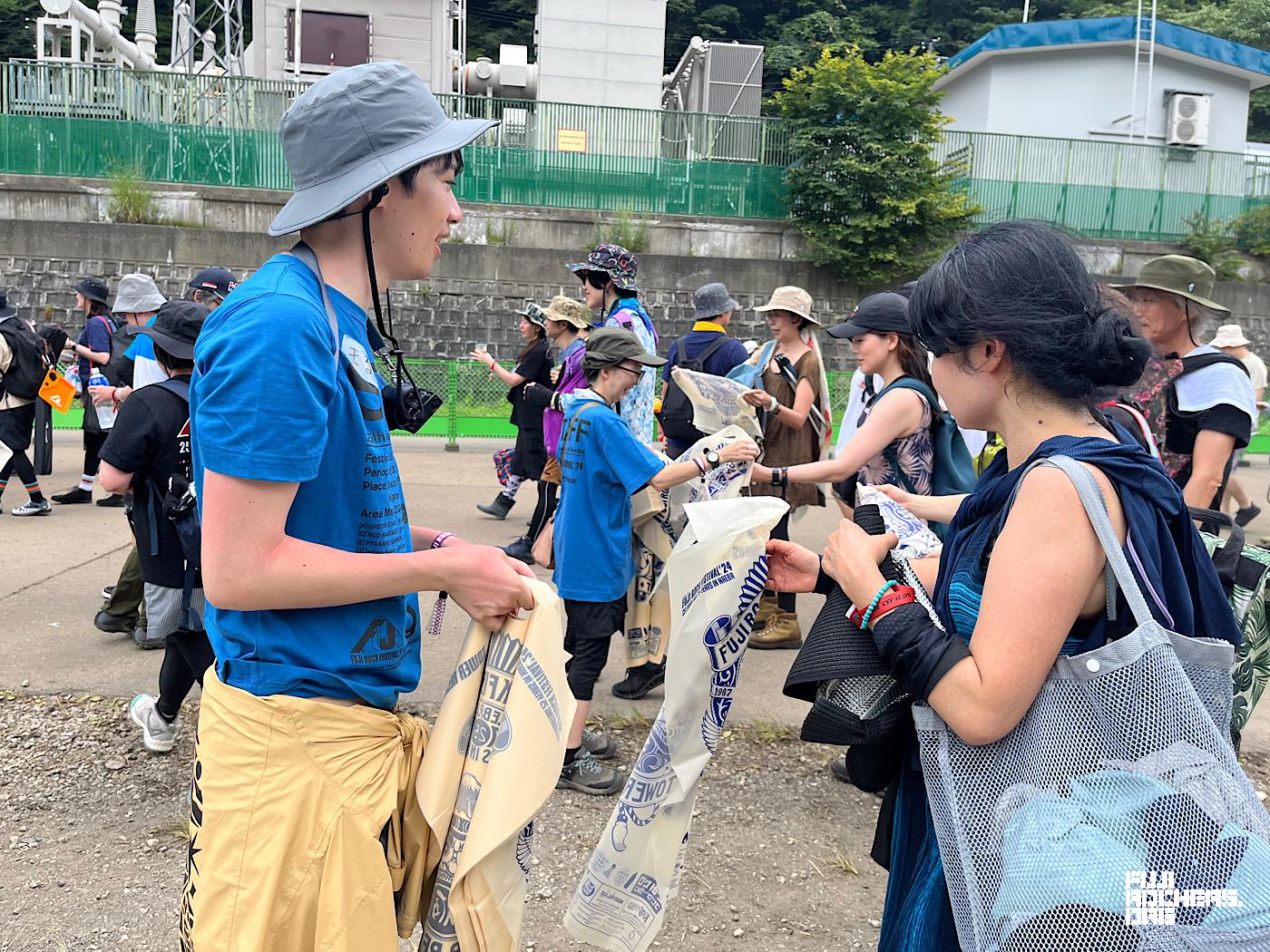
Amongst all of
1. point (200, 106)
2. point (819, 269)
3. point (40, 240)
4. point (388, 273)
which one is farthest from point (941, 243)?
point (388, 273)

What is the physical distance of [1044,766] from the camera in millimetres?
1553

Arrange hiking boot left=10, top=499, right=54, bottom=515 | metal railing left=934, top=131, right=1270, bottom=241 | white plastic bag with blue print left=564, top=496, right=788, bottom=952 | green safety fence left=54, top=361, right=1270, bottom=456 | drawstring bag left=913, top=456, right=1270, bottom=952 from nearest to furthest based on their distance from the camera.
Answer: drawstring bag left=913, top=456, right=1270, bottom=952, white plastic bag with blue print left=564, top=496, right=788, bottom=952, hiking boot left=10, top=499, right=54, bottom=515, green safety fence left=54, top=361, right=1270, bottom=456, metal railing left=934, top=131, right=1270, bottom=241

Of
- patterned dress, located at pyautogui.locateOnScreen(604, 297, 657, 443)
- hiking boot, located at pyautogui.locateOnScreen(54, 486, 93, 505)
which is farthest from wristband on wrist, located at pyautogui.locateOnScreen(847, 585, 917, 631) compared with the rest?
hiking boot, located at pyautogui.locateOnScreen(54, 486, 93, 505)

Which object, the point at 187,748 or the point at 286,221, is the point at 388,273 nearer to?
the point at 286,221

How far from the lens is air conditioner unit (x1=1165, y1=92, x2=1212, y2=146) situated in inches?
1022

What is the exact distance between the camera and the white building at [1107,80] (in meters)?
26.5

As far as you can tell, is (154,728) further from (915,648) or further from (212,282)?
(212,282)

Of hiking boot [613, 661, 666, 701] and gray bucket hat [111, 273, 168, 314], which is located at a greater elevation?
gray bucket hat [111, 273, 168, 314]

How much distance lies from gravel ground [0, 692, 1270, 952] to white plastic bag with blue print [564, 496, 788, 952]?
977mm

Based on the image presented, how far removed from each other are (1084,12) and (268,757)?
1846 inches

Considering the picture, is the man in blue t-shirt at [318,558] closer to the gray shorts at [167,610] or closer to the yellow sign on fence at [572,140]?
the gray shorts at [167,610]

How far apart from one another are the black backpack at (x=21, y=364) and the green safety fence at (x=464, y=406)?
549 cm

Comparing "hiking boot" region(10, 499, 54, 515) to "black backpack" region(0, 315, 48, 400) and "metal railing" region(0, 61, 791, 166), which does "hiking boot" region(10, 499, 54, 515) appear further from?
"metal railing" region(0, 61, 791, 166)

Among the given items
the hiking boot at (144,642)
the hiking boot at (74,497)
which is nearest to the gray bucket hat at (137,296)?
the hiking boot at (74,497)
